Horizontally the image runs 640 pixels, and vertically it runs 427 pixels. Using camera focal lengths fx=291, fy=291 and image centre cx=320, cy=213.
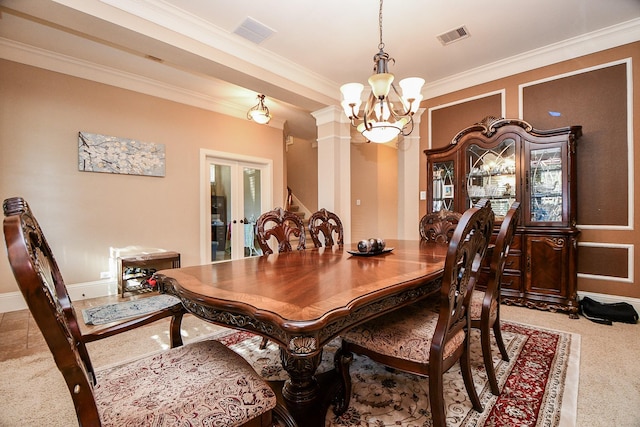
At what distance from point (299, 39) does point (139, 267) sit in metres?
3.18

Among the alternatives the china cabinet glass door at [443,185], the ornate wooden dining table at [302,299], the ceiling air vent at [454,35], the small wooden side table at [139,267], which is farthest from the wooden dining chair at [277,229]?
the ceiling air vent at [454,35]

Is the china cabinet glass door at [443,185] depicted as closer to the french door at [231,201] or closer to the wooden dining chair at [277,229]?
the wooden dining chair at [277,229]

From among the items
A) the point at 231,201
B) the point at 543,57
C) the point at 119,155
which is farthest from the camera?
the point at 231,201

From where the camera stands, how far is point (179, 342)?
1418 millimetres

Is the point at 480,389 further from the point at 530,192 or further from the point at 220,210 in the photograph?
the point at 220,210

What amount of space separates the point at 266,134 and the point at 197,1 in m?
2.89

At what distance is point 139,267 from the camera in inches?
138

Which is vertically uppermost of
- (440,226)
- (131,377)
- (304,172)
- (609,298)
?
(304,172)

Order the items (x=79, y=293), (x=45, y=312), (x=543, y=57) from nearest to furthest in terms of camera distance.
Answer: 1. (x=45, y=312)
2. (x=543, y=57)
3. (x=79, y=293)

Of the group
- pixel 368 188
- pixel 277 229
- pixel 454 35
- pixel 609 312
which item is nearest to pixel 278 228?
pixel 277 229

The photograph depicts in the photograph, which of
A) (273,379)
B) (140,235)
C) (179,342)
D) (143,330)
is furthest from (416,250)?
(140,235)

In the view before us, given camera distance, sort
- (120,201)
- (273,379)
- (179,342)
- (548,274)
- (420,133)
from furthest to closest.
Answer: (420,133) → (120,201) → (548,274) → (273,379) → (179,342)

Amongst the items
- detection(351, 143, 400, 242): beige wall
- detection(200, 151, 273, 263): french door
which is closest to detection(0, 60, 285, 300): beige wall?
detection(200, 151, 273, 263): french door

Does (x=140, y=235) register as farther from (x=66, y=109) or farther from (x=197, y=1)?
(x=197, y=1)
